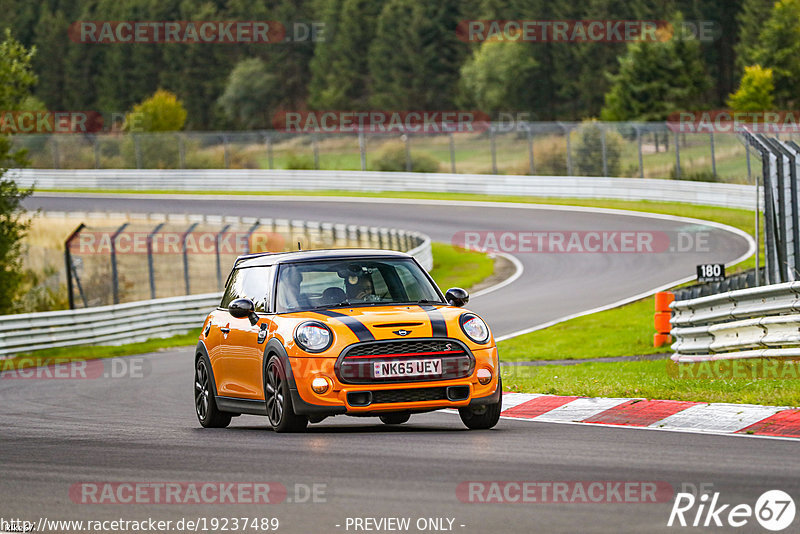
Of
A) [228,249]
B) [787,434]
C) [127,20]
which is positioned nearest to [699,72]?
[228,249]

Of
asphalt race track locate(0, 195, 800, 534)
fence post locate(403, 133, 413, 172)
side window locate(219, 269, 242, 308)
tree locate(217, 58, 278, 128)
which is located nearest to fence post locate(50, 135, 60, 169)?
fence post locate(403, 133, 413, 172)

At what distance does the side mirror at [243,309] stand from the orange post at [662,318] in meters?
9.14

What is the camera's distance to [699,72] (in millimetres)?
81188

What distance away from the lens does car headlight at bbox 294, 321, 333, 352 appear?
31.2 feet

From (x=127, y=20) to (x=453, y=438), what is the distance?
124337 millimetres

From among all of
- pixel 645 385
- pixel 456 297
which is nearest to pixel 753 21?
pixel 645 385

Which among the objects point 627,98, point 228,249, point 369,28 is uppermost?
point 369,28

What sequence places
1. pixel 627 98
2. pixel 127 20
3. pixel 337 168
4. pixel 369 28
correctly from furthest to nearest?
pixel 127 20 → pixel 369 28 → pixel 627 98 → pixel 337 168

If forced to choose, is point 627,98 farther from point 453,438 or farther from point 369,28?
point 453,438

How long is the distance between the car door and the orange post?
880 centimetres

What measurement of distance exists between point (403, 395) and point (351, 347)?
0.54 m

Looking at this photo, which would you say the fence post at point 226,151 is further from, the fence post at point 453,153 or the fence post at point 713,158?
the fence post at point 713,158

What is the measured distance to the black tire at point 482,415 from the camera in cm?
987

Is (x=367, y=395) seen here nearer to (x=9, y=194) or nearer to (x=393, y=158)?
(x=9, y=194)
